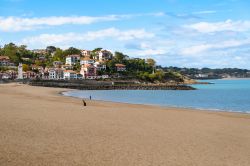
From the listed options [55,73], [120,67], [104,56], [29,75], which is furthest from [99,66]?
[29,75]

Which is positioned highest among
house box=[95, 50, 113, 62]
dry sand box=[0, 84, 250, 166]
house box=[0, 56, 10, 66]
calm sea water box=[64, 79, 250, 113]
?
house box=[95, 50, 113, 62]

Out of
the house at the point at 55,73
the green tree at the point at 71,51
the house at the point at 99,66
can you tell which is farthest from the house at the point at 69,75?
the green tree at the point at 71,51

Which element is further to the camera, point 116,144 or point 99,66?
point 99,66

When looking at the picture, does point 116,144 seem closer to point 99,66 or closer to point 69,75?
point 69,75

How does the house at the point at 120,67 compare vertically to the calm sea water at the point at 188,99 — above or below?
above

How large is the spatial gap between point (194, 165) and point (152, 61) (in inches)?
6312

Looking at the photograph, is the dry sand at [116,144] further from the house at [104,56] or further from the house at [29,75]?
the house at [104,56]

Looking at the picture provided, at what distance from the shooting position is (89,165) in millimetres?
9062

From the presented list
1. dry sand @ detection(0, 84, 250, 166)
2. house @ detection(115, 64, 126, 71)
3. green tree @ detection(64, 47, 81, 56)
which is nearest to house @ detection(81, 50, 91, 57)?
green tree @ detection(64, 47, 81, 56)

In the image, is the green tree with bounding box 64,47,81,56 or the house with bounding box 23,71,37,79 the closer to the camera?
the house with bounding box 23,71,37,79

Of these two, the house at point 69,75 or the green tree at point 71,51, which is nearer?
the house at point 69,75

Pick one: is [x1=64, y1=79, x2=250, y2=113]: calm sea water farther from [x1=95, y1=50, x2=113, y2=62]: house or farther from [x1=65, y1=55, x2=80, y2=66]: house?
[x1=95, y1=50, x2=113, y2=62]: house

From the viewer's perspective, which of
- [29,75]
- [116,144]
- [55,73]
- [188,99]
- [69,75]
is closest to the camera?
[116,144]

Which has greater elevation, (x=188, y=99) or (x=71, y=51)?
(x=71, y=51)
